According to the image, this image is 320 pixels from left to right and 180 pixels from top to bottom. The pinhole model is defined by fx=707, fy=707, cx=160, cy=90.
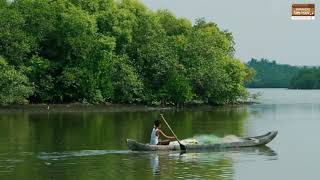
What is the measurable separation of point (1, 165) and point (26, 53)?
4943 cm

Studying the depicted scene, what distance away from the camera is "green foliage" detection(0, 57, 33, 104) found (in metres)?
72.6

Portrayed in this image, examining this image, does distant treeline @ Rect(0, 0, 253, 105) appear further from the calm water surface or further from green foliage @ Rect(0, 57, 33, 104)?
the calm water surface

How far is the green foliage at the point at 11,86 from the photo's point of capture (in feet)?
238

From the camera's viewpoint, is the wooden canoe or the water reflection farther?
the wooden canoe

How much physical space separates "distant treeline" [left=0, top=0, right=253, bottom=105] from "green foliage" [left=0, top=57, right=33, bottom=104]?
10 mm

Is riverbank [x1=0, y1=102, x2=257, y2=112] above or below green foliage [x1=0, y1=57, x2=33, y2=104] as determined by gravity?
below

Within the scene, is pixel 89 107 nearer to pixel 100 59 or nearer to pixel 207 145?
pixel 100 59

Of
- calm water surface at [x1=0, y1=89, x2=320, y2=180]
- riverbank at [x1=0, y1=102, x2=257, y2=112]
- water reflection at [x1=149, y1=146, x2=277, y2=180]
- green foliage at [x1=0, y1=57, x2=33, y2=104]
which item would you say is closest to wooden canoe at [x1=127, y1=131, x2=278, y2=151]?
water reflection at [x1=149, y1=146, x2=277, y2=180]

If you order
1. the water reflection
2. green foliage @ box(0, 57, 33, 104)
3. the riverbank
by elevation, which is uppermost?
green foliage @ box(0, 57, 33, 104)

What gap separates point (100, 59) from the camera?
8375 cm

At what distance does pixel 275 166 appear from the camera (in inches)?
1288

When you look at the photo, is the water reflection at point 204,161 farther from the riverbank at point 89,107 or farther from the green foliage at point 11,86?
the riverbank at point 89,107

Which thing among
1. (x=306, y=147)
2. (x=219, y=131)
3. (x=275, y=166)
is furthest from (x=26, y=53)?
(x=275, y=166)

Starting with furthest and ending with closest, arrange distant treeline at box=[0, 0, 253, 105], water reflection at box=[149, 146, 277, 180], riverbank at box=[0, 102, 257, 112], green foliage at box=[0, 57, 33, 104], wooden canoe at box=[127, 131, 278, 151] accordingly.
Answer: distant treeline at box=[0, 0, 253, 105] < riverbank at box=[0, 102, 257, 112] < green foliage at box=[0, 57, 33, 104] < wooden canoe at box=[127, 131, 278, 151] < water reflection at box=[149, 146, 277, 180]
